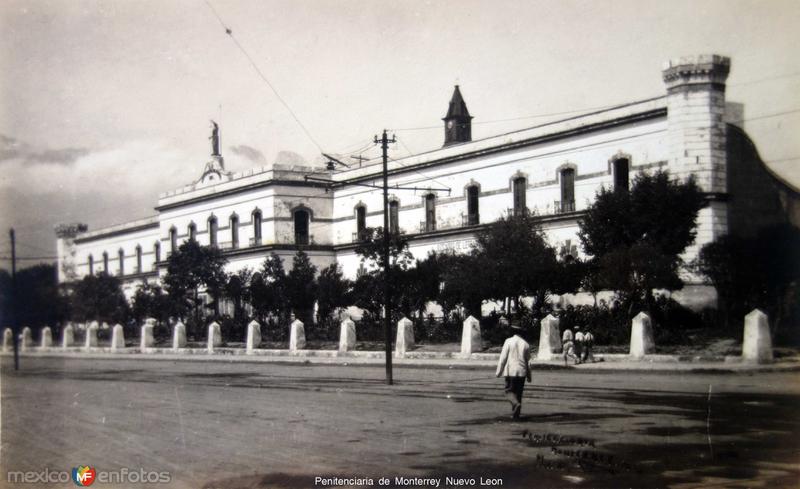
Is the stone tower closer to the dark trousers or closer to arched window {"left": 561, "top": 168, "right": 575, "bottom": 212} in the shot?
arched window {"left": 561, "top": 168, "right": 575, "bottom": 212}

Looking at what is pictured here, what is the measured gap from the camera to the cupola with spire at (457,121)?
5144cm

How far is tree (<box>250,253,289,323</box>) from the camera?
3791 cm

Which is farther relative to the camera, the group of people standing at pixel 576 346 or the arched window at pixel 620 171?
the arched window at pixel 620 171

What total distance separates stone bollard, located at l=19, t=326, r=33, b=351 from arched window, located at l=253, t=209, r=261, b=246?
541 inches

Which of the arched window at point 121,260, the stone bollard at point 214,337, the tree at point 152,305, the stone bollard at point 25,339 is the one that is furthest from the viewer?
the arched window at point 121,260

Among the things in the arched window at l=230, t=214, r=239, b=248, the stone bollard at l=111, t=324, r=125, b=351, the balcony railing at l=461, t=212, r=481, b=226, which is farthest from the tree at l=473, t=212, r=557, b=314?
the arched window at l=230, t=214, r=239, b=248

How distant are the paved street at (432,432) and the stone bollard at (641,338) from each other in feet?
8.19

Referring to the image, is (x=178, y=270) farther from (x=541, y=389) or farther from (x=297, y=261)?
(x=541, y=389)

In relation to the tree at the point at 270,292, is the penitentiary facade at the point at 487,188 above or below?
above

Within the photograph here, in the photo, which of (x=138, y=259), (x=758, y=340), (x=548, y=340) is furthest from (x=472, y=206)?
(x=138, y=259)

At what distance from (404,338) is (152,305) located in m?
23.6

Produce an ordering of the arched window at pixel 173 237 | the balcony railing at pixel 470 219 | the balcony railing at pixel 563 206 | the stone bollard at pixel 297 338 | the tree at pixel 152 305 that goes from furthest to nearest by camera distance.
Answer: the arched window at pixel 173 237 < the tree at pixel 152 305 < the balcony railing at pixel 470 219 < the balcony railing at pixel 563 206 < the stone bollard at pixel 297 338

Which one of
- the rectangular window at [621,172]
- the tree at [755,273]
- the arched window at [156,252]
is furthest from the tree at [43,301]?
the arched window at [156,252]

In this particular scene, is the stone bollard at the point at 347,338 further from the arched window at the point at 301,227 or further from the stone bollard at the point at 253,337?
the arched window at the point at 301,227
